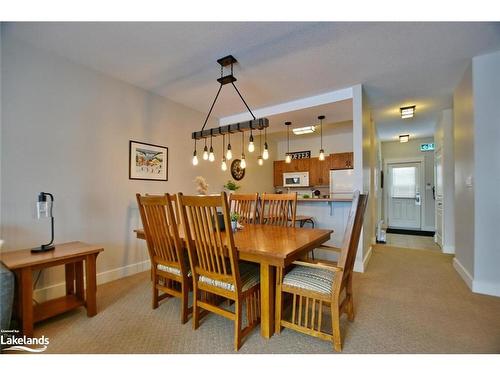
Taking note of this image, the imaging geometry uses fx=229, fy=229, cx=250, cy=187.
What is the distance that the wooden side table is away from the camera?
1.64 m

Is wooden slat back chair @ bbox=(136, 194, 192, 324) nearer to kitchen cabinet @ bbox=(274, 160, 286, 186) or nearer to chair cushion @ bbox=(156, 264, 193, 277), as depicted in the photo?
chair cushion @ bbox=(156, 264, 193, 277)

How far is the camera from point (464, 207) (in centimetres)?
287

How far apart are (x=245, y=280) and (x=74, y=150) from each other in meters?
2.33

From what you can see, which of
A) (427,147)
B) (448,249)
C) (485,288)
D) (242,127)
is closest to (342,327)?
(485,288)

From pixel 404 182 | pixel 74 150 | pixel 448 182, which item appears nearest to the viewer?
pixel 74 150

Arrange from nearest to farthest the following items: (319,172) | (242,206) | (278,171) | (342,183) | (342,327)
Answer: (342,327), (242,206), (342,183), (319,172), (278,171)

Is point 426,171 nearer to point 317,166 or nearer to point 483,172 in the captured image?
point 317,166

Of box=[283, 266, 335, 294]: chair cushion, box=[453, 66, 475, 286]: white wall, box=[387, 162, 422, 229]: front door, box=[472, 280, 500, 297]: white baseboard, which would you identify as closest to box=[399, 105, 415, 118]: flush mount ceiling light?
box=[453, 66, 475, 286]: white wall

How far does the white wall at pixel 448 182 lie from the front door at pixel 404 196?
104 inches

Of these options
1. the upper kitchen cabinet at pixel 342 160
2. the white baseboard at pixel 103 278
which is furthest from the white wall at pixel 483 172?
the white baseboard at pixel 103 278

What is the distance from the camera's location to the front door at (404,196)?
6.56m

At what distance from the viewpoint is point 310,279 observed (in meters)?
1.66

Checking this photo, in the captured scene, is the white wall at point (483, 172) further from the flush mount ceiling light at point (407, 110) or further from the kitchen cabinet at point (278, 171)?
the kitchen cabinet at point (278, 171)

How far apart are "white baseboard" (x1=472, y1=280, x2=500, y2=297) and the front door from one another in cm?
464
